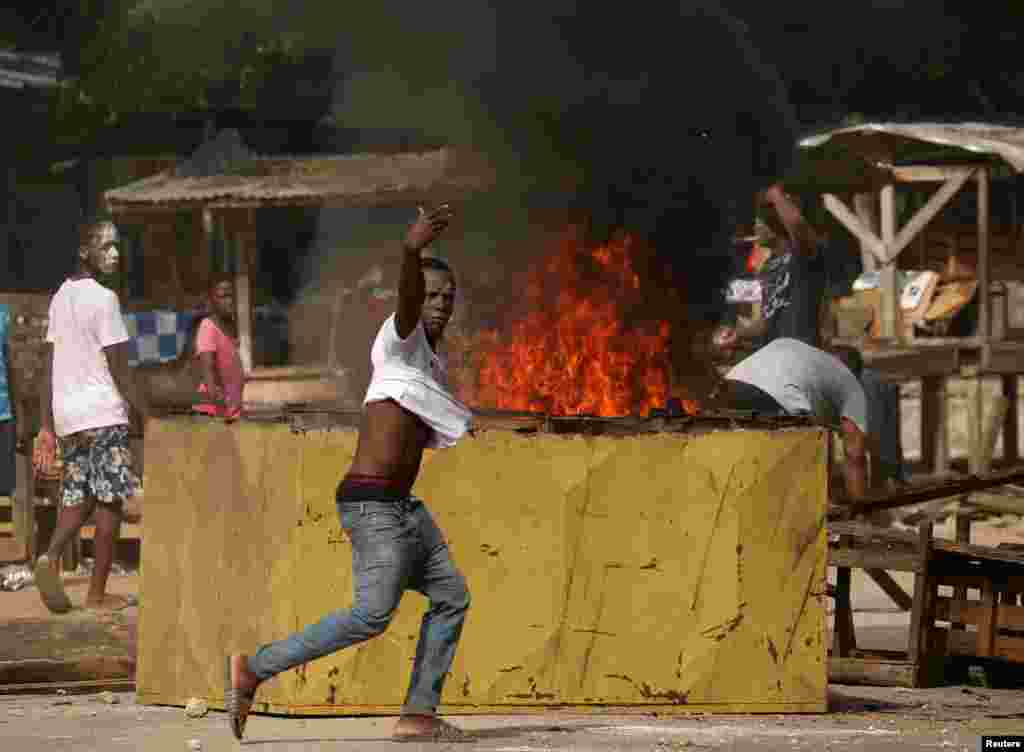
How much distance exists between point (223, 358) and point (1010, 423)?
9.95 m

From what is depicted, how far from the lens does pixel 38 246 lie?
79.4ft

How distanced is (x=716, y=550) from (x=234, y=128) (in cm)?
1712

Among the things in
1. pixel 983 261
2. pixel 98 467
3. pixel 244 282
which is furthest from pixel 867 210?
pixel 98 467

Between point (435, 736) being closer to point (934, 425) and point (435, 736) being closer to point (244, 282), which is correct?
point (934, 425)

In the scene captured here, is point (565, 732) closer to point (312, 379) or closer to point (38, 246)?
point (312, 379)

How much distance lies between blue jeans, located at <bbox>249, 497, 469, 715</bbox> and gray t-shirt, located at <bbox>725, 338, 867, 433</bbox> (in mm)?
3041

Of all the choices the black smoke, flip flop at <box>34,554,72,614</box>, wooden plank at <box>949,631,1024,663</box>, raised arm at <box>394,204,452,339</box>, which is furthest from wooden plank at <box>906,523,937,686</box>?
the black smoke

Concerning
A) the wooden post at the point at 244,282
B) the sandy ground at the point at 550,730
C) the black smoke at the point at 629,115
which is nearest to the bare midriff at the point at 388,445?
the sandy ground at the point at 550,730

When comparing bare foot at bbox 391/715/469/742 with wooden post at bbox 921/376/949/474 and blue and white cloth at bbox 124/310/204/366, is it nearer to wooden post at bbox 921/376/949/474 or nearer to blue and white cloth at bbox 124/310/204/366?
wooden post at bbox 921/376/949/474

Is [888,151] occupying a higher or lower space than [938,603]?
higher

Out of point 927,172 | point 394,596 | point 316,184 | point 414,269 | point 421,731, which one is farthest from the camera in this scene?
point 316,184

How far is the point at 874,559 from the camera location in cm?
875

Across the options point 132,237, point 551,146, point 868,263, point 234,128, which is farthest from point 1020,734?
point 132,237

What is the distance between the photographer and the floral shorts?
34.5 feet
